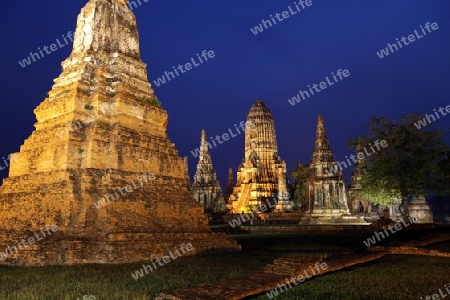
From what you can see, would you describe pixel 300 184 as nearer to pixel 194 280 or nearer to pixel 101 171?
pixel 101 171

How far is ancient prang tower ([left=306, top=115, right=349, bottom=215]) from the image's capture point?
32.8m

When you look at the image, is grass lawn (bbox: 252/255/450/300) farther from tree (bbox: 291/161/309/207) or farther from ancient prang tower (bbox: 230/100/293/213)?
tree (bbox: 291/161/309/207)

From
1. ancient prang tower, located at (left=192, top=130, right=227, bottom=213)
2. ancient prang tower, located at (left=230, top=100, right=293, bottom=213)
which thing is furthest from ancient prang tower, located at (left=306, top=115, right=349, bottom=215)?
ancient prang tower, located at (left=192, top=130, right=227, bottom=213)

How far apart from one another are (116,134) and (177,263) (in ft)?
16.2

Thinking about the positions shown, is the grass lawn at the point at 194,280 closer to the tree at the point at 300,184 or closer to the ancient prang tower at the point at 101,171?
the ancient prang tower at the point at 101,171

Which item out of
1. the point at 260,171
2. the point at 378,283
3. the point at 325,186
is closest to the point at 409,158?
the point at 325,186

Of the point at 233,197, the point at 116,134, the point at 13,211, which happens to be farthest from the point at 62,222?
the point at 233,197

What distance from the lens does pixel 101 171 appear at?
12453 mm

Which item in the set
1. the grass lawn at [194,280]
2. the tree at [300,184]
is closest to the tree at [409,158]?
the grass lawn at [194,280]

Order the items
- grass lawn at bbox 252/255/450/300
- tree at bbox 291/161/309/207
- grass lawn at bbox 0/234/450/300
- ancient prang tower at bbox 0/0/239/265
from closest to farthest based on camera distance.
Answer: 1. grass lawn at bbox 252/255/450/300
2. grass lawn at bbox 0/234/450/300
3. ancient prang tower at bbox 0/0/239/265
4. tree at bbox 291/161/309/207

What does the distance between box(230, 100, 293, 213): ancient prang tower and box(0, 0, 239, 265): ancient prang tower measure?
106ft

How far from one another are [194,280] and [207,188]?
4006 cm

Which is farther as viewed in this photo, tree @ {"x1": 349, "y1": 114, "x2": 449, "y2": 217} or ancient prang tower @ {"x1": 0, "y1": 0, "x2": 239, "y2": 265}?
tree @ {"x1": 349, "y1": 114, "x2": 449, "y2": 217}

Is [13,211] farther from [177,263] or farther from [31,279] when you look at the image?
[177,263]
